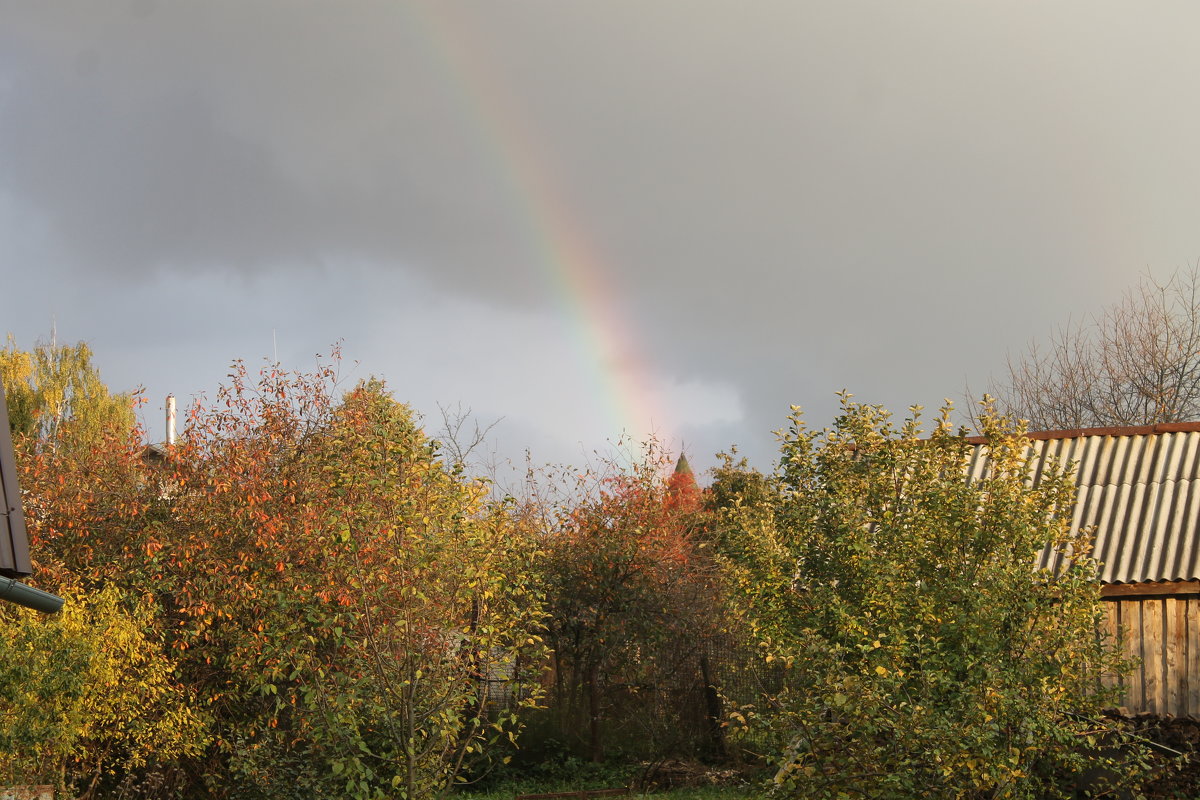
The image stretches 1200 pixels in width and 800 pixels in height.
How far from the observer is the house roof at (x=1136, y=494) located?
11398 mm

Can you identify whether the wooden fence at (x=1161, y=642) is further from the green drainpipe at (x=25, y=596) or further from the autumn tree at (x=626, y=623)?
the green drainpipe at (x=25, y=596)

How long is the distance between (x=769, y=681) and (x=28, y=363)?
2630 cm

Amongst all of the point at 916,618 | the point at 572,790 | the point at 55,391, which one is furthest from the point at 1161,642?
the point at 55,391

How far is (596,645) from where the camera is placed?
1805cm

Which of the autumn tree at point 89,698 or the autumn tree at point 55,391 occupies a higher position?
the autumn tree at point 55,391

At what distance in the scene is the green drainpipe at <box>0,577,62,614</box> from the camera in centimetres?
561

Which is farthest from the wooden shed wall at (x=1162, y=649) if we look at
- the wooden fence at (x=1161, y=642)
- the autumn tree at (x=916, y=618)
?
the autumn tree at (x=916, y=618)

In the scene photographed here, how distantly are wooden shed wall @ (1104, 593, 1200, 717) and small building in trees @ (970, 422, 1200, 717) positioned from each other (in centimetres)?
1

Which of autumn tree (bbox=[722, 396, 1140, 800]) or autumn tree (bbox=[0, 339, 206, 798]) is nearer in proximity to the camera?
autumn tree (bbox=[722, 396, 1140, 800])

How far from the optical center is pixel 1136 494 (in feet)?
40.3

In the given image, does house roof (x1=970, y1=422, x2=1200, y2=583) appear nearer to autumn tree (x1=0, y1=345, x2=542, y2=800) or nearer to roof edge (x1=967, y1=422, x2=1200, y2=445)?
roof edge (x1=967, y1=422, x2=1200, y2=445)

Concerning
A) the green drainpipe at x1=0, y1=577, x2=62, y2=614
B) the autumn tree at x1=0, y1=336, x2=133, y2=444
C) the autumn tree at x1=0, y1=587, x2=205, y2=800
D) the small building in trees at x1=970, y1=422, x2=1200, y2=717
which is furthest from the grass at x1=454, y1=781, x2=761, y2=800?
the autumn tree at x1=0, y1=336, x2=133, y2=444

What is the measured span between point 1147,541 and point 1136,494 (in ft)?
2.63

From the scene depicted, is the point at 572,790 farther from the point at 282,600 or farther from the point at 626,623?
the point at 282,600
